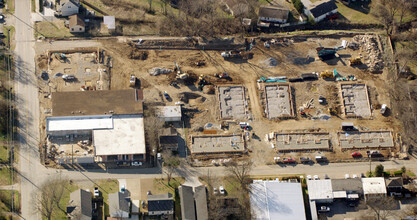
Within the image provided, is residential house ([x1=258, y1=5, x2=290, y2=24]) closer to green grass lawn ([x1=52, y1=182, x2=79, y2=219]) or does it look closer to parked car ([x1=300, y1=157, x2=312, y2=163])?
parked car ([x1=300, y1=157, x2=312, y2=163])

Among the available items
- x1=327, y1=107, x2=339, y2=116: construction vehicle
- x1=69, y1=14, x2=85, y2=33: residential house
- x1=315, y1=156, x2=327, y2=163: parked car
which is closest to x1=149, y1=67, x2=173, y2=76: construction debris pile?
Result: x1=69, y1=14, x2=85, y2=33: residential house

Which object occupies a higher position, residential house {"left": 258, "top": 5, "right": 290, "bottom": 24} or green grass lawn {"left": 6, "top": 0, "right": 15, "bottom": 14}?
green grass lawn {"left": 6, "top": 0, "right": 15, "bottom": 14}

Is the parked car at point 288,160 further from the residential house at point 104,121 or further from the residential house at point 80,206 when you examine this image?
the residential house at point 80,206

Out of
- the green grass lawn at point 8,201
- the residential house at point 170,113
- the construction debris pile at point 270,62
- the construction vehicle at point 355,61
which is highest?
the construction debris pile at point 270,62

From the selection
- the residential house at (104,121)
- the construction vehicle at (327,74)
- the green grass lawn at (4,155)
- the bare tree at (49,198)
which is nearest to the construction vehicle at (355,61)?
the construction vehicle at (327,74)

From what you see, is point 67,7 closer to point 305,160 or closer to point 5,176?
point 5,176

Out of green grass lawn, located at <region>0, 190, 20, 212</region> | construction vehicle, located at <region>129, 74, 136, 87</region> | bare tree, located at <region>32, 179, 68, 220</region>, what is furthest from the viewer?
construction vehicle, located at <region>129, 74, 136, 87</region>

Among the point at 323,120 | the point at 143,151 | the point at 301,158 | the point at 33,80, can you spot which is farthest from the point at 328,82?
the point at 33,80
